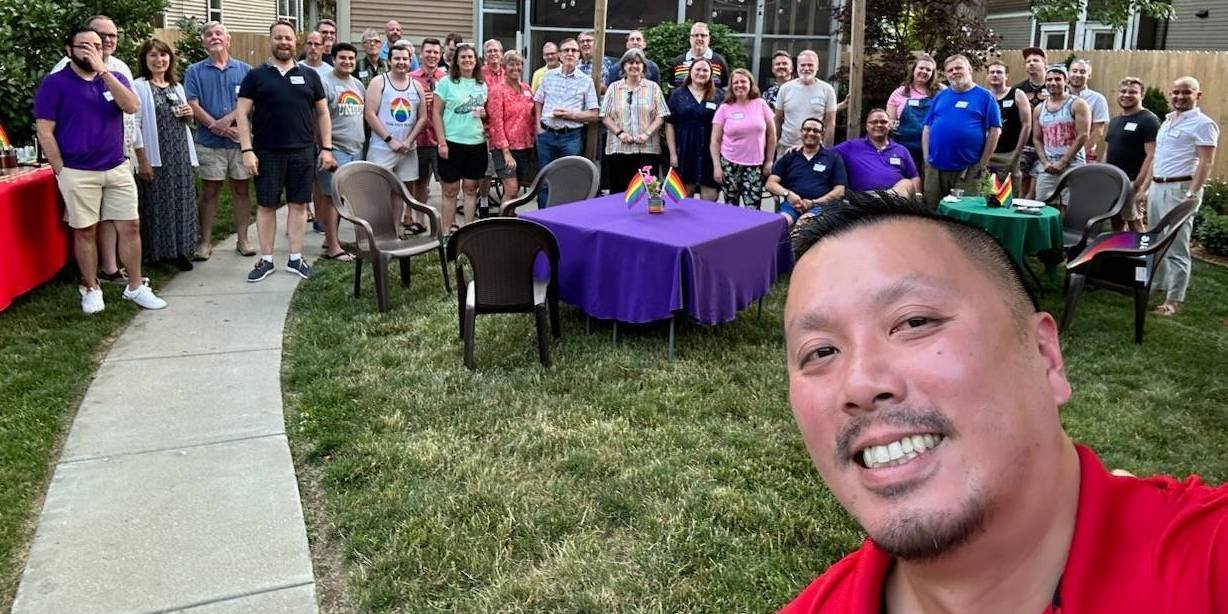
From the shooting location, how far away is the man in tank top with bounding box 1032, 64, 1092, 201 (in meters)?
8.05

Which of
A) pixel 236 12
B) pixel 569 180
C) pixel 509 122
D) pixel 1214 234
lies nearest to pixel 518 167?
pixel 509 122

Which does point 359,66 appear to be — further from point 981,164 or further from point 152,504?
point 152,504

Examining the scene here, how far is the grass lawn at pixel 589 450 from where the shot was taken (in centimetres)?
312

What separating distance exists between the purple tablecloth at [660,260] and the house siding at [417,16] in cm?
1153

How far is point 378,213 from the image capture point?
7129 millimetres

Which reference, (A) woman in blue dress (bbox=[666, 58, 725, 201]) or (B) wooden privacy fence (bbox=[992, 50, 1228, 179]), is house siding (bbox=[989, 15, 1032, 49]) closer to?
(B) wooden privacy fence (bbox=[992, 50, 1228, 179])

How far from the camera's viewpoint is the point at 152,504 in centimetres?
363

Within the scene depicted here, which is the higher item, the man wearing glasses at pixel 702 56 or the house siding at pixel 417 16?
the house siding at pixel 417 16

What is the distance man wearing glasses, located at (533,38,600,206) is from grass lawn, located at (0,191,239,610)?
3527 millimetres

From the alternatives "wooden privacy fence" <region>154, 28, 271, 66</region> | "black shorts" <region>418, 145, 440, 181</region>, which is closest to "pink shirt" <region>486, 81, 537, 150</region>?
"black shorts" <region>418, 145, 440, 181</region>

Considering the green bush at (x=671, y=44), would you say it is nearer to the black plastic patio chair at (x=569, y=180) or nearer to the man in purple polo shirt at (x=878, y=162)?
the black plastic patio chair at (x=569, y=180)

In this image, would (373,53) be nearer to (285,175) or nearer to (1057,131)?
(285,175)

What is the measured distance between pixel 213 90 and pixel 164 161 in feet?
2.53

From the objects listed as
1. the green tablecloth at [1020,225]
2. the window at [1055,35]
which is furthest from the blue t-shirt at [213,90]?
the window at [1055,35]
